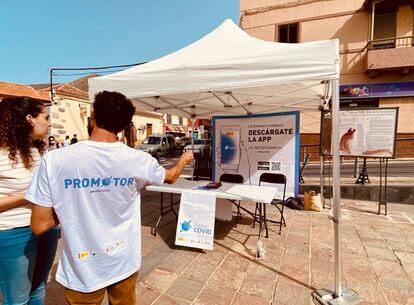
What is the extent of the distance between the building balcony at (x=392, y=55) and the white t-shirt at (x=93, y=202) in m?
14.4

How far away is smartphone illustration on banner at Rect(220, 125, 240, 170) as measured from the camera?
5664 millimetres

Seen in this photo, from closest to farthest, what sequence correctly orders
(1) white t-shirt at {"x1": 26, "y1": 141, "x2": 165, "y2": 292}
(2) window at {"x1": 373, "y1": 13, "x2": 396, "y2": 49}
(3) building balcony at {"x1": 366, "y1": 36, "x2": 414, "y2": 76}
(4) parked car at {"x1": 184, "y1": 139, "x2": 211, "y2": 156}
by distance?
(1) white t-shirt at {"x1": 26, "y1": 141, "x2": 165, "y2": 292}
(4) parked car at {"x1": 184, "y1": 139, "x2": 211, "y2": 156}
(3) building balcony at {"x1": 366, "y1": 36, "x2": 414, "y2": 76}
(2) window at {"x1": 373, "y1": 13, "x2": 396, "y2": 49}

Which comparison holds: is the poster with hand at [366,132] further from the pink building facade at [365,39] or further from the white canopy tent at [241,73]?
the pink building facade at [365,39]

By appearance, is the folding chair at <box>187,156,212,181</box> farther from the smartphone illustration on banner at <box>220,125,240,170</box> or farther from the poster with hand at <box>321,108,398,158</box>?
the poster with hand at <box>321,108,398,158</box>

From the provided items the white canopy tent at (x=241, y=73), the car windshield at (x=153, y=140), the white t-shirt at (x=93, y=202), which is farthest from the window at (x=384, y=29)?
the white t-shirt at (x=93, y=202)

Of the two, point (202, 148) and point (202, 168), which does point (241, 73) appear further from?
point (202, 148)

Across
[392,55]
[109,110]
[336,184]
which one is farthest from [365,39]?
[109,110]

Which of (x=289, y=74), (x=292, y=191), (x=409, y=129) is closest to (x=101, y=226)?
(x=289, y=74)

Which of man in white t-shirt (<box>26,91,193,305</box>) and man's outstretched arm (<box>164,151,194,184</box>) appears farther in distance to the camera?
man's outstretched arm (<box>164,151,194,184</box>)

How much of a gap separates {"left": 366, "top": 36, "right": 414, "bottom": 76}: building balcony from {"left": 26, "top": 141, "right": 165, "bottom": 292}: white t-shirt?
14.4 meters

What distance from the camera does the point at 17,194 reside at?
4.72ft

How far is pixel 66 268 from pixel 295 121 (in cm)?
477

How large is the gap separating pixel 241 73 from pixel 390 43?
14260 mm

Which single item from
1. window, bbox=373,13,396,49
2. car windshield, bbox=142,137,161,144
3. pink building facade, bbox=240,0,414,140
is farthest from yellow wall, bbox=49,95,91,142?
window, bbox=373,13,396,49
